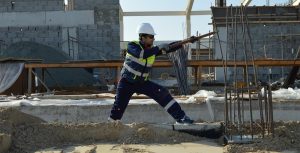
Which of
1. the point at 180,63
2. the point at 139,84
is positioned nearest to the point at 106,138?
the point at 139,84

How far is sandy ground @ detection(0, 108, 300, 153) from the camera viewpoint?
205 inches

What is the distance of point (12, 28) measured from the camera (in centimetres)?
1688

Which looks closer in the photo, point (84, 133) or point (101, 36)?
point (84, 133)

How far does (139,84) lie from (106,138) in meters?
0.96

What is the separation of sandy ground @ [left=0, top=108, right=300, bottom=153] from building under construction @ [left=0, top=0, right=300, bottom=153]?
0.01 m

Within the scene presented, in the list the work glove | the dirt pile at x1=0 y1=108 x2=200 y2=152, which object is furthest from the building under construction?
the work glove

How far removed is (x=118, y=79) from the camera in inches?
509

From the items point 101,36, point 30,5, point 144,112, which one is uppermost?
point 30,5

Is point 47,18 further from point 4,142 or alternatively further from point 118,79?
point 4,142

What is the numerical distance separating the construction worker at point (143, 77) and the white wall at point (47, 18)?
425 inches

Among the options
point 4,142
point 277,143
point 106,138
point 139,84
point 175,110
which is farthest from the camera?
point 139,84

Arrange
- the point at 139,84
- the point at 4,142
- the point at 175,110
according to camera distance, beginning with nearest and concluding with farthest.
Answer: the point at 4,142, the point at 175,110, the point at 139,84

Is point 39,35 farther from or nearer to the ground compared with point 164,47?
farther from the ground

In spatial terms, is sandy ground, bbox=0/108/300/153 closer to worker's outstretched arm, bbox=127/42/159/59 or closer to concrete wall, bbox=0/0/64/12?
worker's outstretched arm, bbox=127/42/159/59
